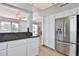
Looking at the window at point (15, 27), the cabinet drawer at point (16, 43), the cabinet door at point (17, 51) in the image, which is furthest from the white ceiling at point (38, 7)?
the window at point (15, 27)

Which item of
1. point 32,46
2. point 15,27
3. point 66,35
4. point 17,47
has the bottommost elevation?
point 32,46

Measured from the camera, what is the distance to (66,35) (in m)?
3.02

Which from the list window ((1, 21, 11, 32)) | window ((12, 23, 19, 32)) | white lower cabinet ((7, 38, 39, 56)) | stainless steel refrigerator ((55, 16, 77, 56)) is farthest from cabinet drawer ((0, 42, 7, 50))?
window ((12, 23, 19, 32))

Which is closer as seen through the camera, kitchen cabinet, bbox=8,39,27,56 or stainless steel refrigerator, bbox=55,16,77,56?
kitchen cabinet, bbox=8,39,27,56

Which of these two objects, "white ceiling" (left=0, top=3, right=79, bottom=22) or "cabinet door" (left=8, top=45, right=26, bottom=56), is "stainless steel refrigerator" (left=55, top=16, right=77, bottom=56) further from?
"cabinet door" (left=8, top=45, right=26, bottom=56)

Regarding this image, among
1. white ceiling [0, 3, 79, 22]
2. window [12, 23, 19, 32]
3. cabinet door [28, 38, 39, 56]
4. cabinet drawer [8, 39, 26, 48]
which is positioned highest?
white ceiling [0, 3, 79, 22]

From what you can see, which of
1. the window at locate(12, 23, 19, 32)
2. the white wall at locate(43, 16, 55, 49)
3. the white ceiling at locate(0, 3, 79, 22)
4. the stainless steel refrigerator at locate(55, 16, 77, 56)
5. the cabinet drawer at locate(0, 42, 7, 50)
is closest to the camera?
the cabinet drawer at locate(0, 42, 7, 50)

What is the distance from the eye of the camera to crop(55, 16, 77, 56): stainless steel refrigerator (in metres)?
2.78

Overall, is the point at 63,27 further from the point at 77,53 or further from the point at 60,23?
the point at 77,53

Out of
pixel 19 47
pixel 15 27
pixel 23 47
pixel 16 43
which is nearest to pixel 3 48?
pixel 16 43

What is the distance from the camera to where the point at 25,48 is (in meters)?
2.59

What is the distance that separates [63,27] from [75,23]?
477 millimetres

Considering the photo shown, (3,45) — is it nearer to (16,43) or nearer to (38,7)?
(16,43)

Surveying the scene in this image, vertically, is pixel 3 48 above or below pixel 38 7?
below
